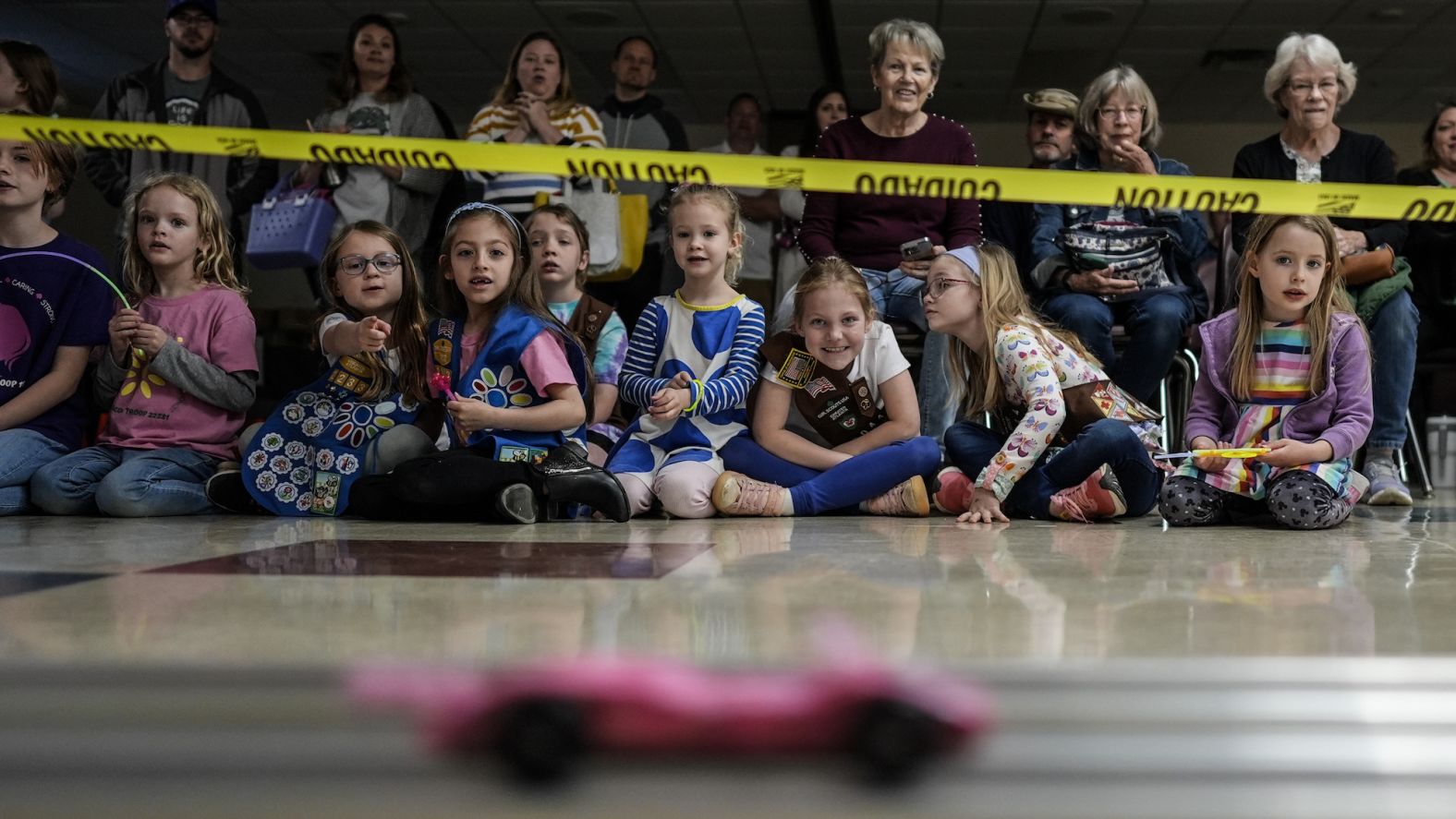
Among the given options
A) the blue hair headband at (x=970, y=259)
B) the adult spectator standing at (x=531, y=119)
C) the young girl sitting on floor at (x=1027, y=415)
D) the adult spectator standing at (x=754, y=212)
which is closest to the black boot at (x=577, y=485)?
the young girl sitting on floor at (x=1027, y=415)

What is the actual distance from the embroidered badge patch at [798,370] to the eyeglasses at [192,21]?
2775mm

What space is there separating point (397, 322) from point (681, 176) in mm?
992

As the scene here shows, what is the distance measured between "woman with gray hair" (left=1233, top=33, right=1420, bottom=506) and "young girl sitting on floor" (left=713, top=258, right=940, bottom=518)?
1424mm

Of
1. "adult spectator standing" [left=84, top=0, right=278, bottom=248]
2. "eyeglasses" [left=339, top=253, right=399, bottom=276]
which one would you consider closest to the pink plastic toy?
"eyeglasses" [left=339, top=253, right=399, bottom=276]

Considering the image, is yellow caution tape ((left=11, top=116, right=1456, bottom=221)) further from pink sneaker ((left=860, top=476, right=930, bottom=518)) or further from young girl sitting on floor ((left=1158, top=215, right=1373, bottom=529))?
pink sneaker ((left=860, top=476, right=930, bottom=518))

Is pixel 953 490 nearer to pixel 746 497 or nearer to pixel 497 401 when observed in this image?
pixel 746 497

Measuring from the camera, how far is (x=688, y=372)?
11.3ft

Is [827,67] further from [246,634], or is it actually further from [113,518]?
[246,634]

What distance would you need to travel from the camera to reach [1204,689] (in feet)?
4.03

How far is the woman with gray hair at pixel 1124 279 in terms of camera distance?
13.1ft

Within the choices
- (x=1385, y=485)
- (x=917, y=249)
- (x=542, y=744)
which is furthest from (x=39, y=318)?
(x=1385, y=485)

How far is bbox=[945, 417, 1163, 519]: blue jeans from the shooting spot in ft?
10.3

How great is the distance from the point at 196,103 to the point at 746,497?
2.84 metres

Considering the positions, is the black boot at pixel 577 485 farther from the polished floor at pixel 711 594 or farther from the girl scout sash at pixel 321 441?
the girl scout sash at pixel 321 441
